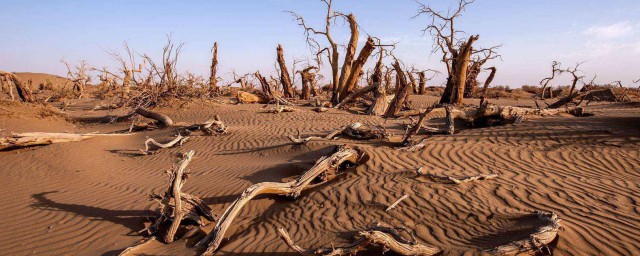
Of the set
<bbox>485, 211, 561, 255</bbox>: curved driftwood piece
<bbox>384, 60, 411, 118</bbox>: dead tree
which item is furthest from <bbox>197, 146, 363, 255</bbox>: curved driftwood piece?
<bbox>384, 60, 411, 118</bbox>: dead tree

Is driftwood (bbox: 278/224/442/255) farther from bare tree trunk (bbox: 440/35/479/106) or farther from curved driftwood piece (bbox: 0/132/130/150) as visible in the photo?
bare tree trunk (bbox: 440/35/479/106)

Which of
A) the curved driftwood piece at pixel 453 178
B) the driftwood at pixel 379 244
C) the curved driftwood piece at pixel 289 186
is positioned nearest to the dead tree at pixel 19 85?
the curved driftwood piece at pixel 289 186

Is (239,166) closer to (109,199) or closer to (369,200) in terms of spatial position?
(109,199)

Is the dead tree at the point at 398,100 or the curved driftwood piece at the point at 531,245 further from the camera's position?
the dead tree at the point at 398,100

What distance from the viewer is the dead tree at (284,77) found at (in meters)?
18.0

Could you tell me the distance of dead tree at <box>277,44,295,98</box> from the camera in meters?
18.0

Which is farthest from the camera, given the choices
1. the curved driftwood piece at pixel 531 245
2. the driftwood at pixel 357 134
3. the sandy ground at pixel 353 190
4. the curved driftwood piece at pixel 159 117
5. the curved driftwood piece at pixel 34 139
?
the curved driftwood piece at pixel 159 117

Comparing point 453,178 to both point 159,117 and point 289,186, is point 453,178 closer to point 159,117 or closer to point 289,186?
point 289,186

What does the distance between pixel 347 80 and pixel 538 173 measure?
9568mm

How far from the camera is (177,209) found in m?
4.53

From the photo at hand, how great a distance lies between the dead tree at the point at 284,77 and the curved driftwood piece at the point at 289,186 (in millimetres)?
12397

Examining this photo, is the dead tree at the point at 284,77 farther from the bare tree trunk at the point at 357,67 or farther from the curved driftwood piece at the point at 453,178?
the curved driftwood piece at the point at 453,178

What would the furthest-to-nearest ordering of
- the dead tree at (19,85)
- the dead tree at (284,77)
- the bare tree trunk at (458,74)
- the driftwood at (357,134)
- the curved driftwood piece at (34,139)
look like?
1. the dead tree at (284,77)
2. the dead tree at (19,85)
3. the bare tree trunk at (458,74)
4. the curved driftwood piece at (34,139)
5. the driftwood at (357,134)

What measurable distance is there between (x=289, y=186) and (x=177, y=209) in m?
1.39
